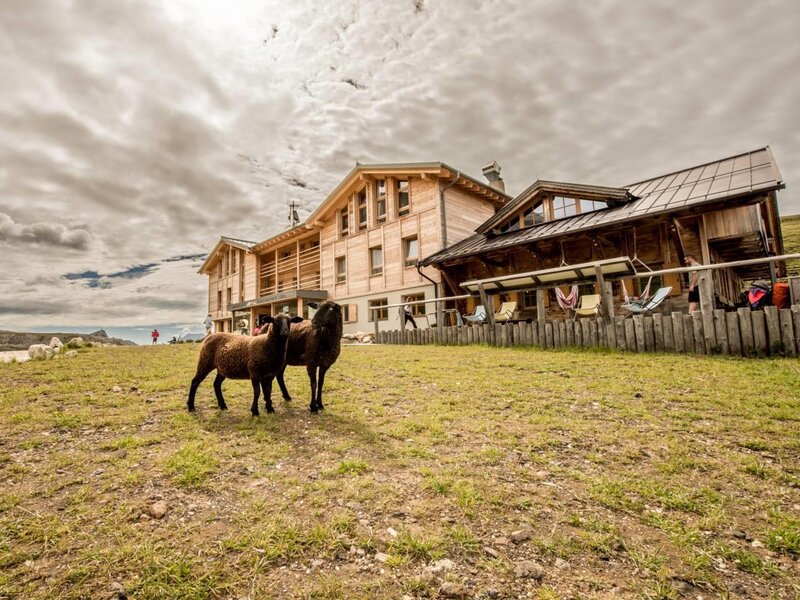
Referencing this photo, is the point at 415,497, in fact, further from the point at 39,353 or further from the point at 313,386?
the point at 39,353

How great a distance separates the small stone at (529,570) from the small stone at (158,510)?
8.31ft

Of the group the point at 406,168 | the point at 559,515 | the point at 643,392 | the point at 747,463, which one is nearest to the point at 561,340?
the point at 643,392

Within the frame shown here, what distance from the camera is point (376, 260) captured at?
84.6ft

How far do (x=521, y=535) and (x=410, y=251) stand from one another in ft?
71.3

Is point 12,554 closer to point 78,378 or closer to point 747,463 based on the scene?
point 747,463

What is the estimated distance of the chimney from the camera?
1088 inches

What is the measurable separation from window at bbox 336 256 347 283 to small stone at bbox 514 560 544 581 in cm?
2583

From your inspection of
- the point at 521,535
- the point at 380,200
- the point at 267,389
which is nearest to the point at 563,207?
the point at 380,200

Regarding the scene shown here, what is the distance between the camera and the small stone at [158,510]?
2876 millimetres

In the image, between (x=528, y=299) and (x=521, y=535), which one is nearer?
(x=521, y=535)

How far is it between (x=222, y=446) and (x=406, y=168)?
21.1 metres

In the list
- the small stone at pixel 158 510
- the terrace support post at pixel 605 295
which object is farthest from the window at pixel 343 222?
the small stone at pixel 158 510

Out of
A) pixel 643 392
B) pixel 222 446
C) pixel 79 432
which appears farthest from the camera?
pixel 643 392

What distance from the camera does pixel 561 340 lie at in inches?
440
